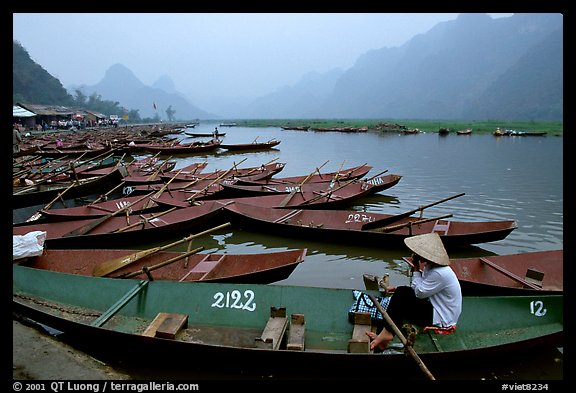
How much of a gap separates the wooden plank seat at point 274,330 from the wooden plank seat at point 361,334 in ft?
2.87

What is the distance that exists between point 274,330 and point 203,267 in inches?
98.6

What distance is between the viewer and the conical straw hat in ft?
15.8

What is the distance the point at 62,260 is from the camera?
759cm

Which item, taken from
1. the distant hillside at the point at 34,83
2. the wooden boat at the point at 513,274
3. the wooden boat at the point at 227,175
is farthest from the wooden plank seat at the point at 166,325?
the distant hillside at the point at 34,83

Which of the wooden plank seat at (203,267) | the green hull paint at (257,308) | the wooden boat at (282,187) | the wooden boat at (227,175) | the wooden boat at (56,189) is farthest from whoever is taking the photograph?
the wooden boat at (227,175)

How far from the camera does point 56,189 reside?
45.5 ft

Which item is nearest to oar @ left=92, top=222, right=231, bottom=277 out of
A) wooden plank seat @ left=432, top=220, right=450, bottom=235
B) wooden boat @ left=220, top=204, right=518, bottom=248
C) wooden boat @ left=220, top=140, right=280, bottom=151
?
wooden boat @ left=220, top=204, right=518, bottom=248

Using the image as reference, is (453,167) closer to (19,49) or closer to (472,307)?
(472,307)

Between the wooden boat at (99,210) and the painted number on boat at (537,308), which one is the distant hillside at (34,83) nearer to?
the wooden boat at (99,210)

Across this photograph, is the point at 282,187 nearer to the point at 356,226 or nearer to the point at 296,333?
the point at 356,226

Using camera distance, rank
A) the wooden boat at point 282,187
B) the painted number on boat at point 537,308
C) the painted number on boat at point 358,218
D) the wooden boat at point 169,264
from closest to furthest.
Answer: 1. the painted number on boat at point 537,308
2. the wooden boat at point 169,264
3. the painted number on boat at point 358,218
4. the wooden boat at point 282,187

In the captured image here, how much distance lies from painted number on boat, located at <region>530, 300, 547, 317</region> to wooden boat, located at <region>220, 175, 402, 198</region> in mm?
8578

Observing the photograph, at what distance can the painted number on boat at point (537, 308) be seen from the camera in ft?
17.9

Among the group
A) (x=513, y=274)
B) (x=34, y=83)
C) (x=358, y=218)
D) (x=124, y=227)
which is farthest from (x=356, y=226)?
(x=34, y=83)
